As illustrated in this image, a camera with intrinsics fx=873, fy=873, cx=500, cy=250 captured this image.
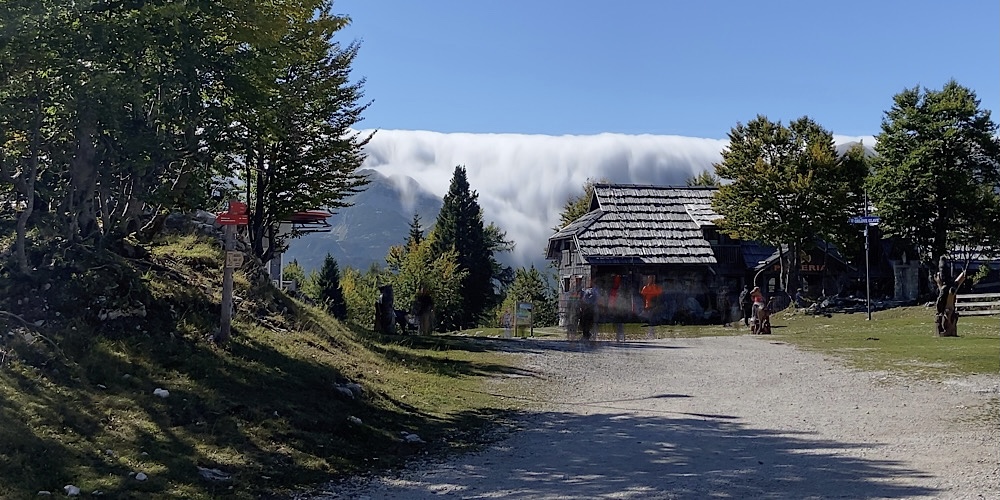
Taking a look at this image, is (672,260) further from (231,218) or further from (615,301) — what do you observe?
(231,218)

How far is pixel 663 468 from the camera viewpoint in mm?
9766

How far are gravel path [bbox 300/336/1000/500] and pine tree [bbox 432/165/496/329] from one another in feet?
207

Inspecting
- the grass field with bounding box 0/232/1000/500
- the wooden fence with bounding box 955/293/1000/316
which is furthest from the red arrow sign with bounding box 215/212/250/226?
the wooden fence with bounding box 955/293/1000/316

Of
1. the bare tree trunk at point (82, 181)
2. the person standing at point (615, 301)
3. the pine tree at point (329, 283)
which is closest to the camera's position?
the bare tree trunk at point (82, 181)

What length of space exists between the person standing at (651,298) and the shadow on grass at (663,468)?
39.5m

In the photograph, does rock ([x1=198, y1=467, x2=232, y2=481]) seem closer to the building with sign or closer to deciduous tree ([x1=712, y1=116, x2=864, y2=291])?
the building with sign

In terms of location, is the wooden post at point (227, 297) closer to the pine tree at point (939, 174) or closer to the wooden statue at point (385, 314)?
the wooden statue at point (385, 314)

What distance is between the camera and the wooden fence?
38.2 metres

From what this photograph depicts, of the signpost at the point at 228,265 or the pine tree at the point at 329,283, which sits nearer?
the signpost at the point at 228,265

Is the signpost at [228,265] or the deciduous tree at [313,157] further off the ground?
the deciduous tree at [313,157]

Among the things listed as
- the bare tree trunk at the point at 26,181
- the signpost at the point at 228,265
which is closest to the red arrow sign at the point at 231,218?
the signpost at the point at 228,265

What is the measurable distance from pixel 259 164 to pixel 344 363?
447 inches

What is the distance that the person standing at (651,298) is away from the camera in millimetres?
51812

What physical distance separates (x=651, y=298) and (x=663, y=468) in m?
43.1
